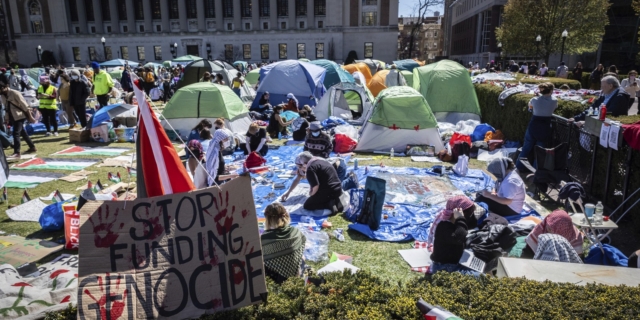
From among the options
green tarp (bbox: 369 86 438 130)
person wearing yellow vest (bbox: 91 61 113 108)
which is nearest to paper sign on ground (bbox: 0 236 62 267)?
green tarp (bbox: 369 86 438 130)

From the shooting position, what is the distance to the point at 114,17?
56750mm

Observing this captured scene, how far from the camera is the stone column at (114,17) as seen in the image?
2200 inches

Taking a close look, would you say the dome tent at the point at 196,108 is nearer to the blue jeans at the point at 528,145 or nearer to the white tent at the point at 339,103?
the white tent at the point at 339,103

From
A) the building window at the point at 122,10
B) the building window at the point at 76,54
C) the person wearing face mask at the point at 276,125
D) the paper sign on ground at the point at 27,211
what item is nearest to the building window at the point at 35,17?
the building window at the point at 76,54

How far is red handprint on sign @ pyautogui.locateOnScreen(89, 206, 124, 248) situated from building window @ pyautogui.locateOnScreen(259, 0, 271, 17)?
5580 cm

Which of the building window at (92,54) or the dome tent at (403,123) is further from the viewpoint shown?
the building window at (92,54)

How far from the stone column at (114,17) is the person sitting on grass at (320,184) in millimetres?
59958

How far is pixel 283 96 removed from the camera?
631 inches

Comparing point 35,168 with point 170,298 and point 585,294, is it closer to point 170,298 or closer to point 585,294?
point 170,298

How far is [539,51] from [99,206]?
32909 mm

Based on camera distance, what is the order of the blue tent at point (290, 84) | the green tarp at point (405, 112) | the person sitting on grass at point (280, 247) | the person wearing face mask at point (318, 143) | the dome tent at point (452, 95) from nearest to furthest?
the person sitting on grass at point (280, 247)
the person wearing face mask at point (318, 143)
the green tarp at point (405, 112)
the dome tent at point (452, 95)
the blue tent at point (290, 84)

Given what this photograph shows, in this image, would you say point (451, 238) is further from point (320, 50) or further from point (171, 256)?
point (320, 50)

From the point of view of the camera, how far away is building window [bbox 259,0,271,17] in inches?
2157

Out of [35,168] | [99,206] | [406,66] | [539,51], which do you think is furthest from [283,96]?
[539,51]
